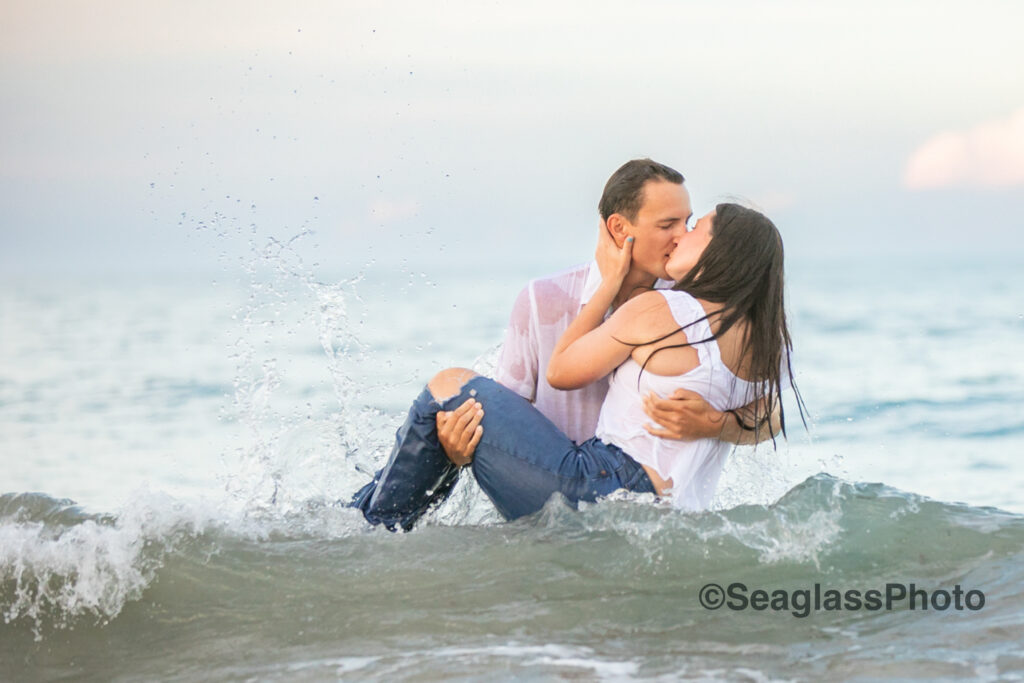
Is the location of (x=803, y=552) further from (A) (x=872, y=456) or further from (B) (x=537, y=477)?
(A) (x=872, y=456)

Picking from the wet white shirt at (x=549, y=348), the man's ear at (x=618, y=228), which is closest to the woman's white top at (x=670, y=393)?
the wet white shirt at (x=549, y=348)

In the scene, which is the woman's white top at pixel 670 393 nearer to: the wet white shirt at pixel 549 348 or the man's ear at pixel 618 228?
the wet white shirt at pixel 549 348

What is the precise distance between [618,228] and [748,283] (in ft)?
2.22

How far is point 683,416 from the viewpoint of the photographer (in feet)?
13.0

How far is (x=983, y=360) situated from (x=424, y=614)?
47.3 ft

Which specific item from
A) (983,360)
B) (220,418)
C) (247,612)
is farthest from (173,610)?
(983,360)

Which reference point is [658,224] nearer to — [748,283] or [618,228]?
[618,228]

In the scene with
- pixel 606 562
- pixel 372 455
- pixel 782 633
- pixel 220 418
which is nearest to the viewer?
pixel 782 633

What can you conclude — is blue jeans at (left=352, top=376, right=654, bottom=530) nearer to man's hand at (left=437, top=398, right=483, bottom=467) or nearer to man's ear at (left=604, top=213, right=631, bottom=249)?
man's hand at (left=437, top=398, right=483, bottom=467)

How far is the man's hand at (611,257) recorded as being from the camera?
4375 millimetres

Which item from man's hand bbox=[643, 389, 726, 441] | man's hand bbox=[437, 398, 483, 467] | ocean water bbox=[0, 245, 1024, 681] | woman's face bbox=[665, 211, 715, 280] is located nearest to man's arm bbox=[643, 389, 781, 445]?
man's hand bbox=[643, 389, 726, 441]

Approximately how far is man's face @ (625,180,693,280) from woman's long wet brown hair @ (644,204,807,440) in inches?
12.8

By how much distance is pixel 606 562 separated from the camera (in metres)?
4.14

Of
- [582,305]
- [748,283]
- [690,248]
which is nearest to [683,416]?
[748,283]
